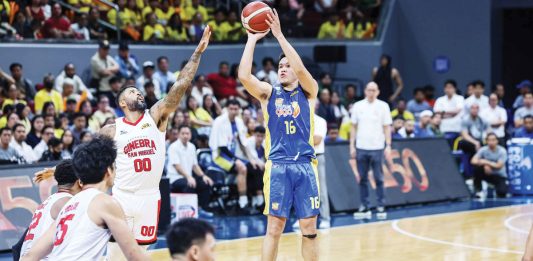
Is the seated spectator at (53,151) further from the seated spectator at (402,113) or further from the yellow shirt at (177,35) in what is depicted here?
the seated spectator at (402,113)

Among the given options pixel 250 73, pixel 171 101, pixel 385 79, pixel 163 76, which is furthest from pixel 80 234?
pixel 385 79

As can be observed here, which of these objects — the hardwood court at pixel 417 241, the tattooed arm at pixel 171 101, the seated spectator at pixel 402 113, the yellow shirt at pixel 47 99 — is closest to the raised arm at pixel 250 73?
the tattooed arm at pixel 171 101

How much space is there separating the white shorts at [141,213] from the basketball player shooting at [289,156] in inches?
45.6

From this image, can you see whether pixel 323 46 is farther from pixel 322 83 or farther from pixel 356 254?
pixel 356 254

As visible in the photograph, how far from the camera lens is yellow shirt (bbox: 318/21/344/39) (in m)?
23.5

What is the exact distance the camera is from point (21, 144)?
1417cm

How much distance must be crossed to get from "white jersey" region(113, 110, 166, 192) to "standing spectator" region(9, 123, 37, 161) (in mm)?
6136

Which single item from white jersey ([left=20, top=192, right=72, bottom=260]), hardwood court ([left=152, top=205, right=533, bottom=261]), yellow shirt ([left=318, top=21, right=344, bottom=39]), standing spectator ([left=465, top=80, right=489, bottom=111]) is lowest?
hardwood court ([left=152, top=205, right=533, bottom=261])

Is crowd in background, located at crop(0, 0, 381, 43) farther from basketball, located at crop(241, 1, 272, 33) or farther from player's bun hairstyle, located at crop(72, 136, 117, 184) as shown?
player's bun hairstyle, located at crop(72, 136, 117, 184)

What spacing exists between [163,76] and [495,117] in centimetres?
669

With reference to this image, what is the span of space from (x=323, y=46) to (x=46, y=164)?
1119 cm

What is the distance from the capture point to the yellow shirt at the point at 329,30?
2353 cm

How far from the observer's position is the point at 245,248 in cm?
1230

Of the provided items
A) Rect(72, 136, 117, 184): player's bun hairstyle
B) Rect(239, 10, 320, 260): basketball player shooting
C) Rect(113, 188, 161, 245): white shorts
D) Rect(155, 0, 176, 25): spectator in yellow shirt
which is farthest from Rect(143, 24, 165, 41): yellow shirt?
Rect(72, 136, 117, 184): player's bun hairstyle
